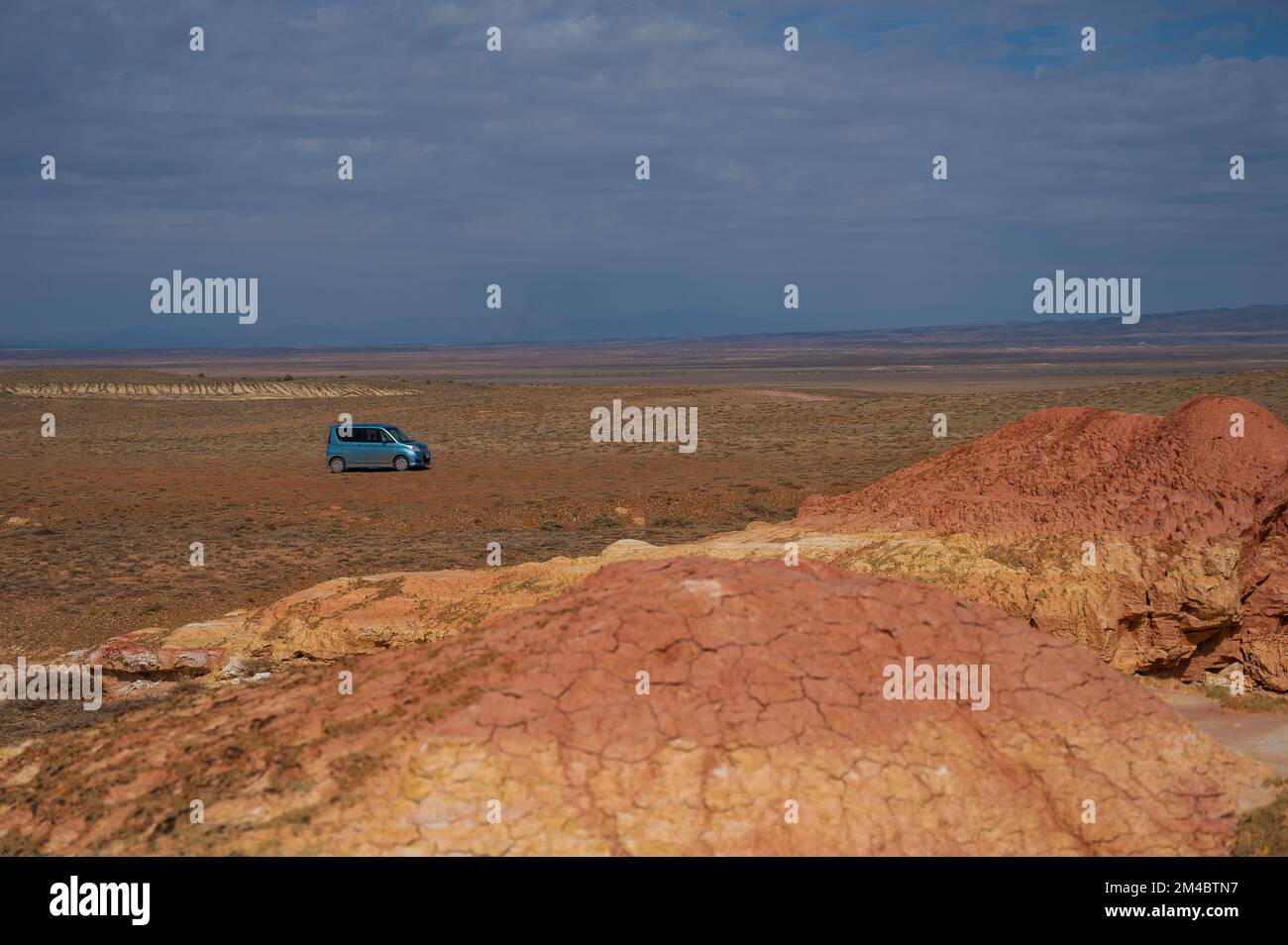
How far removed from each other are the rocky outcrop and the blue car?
25860 mm

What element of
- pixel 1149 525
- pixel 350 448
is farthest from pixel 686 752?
pixel 350 448

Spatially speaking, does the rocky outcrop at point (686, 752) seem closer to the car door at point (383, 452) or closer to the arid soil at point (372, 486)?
the arid soil at point (372, 486)

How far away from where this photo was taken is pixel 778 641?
8086 mm

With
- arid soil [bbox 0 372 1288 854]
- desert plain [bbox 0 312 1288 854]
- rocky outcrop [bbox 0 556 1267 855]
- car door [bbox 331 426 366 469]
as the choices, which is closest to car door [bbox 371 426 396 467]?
car door [bbox 331 426 366 469]

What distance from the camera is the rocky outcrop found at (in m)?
6.96

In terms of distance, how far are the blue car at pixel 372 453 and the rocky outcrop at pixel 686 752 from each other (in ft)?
84.8

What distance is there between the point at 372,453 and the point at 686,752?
28.8 meters

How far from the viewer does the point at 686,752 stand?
7.27m

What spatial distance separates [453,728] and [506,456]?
31.8m

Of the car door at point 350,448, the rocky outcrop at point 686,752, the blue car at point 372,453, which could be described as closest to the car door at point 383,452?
the blue car at point 372,453

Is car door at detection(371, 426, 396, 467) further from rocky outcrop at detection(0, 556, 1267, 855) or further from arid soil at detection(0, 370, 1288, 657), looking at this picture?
rocky outcrop at detection(0, 556, 1267, 855)

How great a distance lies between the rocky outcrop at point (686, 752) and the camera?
696cm
